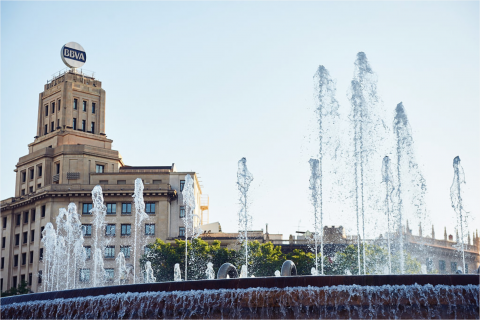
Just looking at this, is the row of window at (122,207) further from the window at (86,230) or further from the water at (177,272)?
the water at (177,272)

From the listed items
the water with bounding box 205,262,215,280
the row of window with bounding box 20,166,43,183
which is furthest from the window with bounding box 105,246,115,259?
the water with bounding box 205,262,215,280

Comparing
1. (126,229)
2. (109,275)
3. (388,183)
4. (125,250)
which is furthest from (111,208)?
(388,183)

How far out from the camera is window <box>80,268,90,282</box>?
236ft

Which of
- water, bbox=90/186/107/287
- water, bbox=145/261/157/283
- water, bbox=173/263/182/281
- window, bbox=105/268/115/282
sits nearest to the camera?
water, bbox=173/263/182/281

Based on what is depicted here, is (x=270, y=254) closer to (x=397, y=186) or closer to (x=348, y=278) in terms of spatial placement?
(x=397, y=186)

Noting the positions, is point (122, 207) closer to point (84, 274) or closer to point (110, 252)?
point (110, 252)

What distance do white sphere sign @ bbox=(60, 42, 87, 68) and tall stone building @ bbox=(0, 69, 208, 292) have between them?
1.27 meters

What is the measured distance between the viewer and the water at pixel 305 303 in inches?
713

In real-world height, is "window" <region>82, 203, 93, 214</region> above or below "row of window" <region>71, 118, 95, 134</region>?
below

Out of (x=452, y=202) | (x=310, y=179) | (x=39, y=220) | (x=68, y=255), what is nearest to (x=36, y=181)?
(x=39, y=220)

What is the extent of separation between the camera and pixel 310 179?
4372 centimetres

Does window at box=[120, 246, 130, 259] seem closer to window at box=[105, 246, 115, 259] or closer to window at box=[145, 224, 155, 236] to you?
window at box=[105, 246, 115, 259]

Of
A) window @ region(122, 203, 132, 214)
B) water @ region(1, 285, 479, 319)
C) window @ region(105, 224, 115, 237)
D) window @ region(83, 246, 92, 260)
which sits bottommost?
water @ region(1, 285, 479, 319)

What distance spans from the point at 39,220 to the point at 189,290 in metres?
62.4
